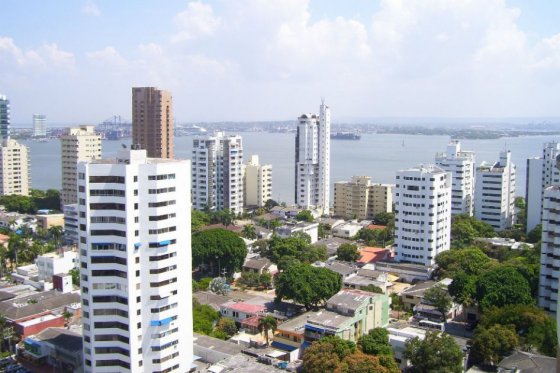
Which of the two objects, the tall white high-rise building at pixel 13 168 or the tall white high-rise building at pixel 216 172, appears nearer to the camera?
the tall white high-rise building at pixel 216 172

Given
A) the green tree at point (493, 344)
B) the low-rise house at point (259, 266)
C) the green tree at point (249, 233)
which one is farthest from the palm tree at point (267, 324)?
the green tree at point (249, 233)

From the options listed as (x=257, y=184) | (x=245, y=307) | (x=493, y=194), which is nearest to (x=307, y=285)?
(x=245, y=307)

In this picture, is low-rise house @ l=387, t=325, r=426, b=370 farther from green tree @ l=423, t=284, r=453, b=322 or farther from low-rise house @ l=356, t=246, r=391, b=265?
low-rise house @ l=356, t=246, r=391, b=265

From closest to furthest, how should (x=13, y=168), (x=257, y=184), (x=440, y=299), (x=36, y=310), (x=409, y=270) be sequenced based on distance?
(x=440, y=299) < (x=36, y=310) < (x=409, y=270) < (x=257, y=184) < (x=13, y=168)

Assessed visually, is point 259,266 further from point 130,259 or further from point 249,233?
point 130,259

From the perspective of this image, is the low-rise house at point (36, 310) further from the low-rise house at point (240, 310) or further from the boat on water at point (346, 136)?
the boat on water at point (346, 136)

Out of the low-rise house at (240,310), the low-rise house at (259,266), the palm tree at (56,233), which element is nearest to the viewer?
the low-rise house at (240,310)

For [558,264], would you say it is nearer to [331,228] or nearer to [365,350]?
[365,350]
